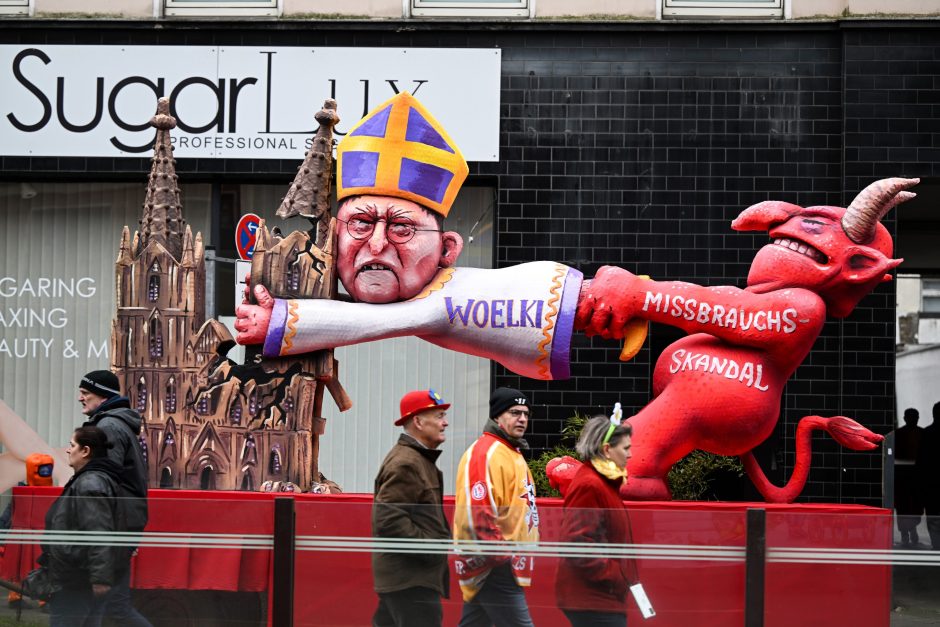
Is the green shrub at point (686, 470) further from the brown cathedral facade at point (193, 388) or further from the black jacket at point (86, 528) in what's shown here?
the black jacket at point (86, 528)

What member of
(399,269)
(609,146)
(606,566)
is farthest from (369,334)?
(609,146)

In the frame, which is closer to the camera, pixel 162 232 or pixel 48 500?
pixel 48 500

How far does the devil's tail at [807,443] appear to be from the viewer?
28.0ft

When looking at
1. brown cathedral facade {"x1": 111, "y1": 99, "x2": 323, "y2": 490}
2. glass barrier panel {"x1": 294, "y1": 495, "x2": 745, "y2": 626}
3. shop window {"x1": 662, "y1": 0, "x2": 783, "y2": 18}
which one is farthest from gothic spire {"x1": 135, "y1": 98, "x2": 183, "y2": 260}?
shop window {"x1": 662, "y1": 0, "x2": 783, "y2": 18}

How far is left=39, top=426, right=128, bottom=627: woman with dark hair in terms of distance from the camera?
21.3 ft

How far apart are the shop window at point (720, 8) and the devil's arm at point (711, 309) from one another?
4.53 metres

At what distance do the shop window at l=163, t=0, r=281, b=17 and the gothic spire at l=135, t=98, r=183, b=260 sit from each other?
11.3ft

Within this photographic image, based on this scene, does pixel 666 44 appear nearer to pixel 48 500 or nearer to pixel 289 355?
pixel 289 355

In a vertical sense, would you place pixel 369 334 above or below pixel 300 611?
above

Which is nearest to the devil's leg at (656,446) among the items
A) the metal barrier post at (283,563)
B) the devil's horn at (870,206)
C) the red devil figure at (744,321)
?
the red devil figure at (744,321)

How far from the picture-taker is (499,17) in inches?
483

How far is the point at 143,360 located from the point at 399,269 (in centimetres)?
180

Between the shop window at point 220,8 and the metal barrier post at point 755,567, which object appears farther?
the shop window at point 220,8

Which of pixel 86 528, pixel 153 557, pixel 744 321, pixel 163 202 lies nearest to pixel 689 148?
pixel 744 321
